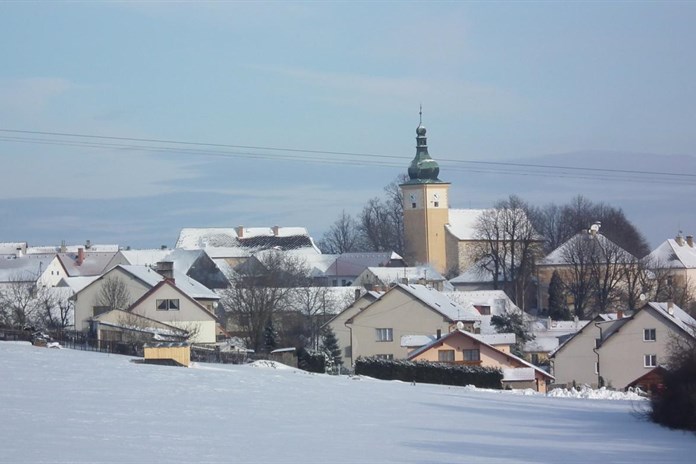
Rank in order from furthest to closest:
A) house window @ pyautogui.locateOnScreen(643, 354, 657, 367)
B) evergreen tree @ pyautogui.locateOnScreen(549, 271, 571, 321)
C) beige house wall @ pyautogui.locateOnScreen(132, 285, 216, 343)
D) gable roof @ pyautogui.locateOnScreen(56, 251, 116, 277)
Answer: gable roof @ pyautogui.locateOnScreen(56, 251, 116, 277), evergreen tree @ pyautogui.locateOnScreen(549, 271, 571, 321), beige house wall @ pyautogui.locateOnScreen(132, 285, 216, 343), house window @ pyautogui.locateOnScreen(643, 354, 657, 367)

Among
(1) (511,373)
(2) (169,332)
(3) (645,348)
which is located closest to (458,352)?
(1) (511,373)

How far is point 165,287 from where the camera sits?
61562 millimetres

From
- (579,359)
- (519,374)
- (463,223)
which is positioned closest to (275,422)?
(519,374)

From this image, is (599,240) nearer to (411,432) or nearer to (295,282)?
(295,282)

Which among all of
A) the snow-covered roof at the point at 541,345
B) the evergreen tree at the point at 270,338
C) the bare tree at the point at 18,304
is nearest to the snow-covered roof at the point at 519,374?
the evergreen tree at the point at 270,338

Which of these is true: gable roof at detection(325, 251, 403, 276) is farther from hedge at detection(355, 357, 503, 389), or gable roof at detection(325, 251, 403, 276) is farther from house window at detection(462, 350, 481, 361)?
hedge at detection(355, 357, 503, 389)

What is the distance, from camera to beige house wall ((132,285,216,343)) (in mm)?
60688

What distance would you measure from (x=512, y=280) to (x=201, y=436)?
A: 276 feet

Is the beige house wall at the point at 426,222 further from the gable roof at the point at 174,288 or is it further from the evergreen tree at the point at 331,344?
the gable roof at the point at 174,288

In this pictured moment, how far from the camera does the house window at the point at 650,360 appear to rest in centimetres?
5603

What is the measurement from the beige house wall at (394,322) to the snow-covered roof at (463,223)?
62.3m

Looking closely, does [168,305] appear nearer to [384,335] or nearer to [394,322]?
[384,335]

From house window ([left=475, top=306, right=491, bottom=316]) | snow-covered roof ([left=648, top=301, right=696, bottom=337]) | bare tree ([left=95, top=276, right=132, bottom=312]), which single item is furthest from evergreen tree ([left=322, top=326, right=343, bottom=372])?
house window ([left=475, top=306, right=491, bottom=316])

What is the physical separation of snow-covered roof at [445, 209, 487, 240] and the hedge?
3063 inches
